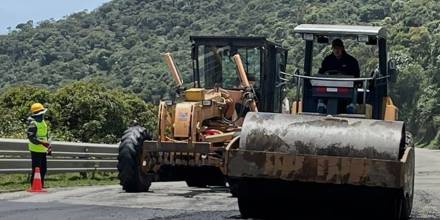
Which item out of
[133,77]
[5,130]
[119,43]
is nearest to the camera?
[5,130]

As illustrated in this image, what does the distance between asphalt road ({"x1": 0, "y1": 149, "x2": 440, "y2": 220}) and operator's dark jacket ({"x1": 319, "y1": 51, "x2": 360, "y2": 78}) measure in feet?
7.10

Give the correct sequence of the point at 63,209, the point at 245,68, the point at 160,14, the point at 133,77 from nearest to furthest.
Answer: the point at 63,209
the point at 245,68
the point at 133,77
the point at 160,14

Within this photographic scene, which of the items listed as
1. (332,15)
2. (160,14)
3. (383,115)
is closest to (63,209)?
(383,115)

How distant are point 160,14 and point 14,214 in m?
86.5

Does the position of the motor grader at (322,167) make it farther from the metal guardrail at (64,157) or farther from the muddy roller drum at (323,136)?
the metal guardrail at (64,157)

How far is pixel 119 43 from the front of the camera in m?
87.2

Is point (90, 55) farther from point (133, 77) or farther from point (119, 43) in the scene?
point (133, 77)

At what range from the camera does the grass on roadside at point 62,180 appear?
15.9m

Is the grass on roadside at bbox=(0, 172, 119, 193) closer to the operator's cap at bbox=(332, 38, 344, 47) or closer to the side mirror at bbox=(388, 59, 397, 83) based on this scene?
the operator's cap at bbox=(332, 38, 344, 47)

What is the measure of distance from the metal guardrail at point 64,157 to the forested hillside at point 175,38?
26.9 m

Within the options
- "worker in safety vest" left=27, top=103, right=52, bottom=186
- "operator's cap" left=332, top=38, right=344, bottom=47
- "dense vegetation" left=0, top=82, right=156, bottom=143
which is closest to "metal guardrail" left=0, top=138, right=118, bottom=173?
"worker in safety vest" left=27, top=103, right=52, bottom=186

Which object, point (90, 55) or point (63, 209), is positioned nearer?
point (63, 209)

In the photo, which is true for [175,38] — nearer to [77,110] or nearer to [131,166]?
[77,110]

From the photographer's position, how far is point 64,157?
18609 mm
